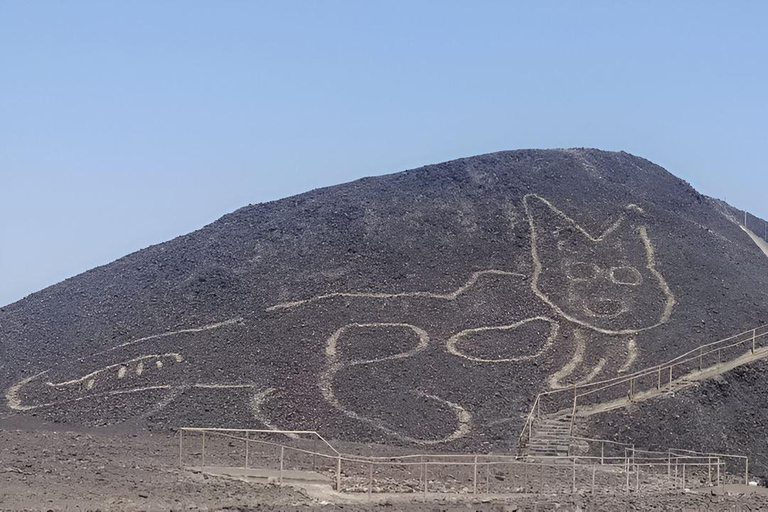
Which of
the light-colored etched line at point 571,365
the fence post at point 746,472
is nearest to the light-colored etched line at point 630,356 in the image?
the light-colored etched line at point 571,365

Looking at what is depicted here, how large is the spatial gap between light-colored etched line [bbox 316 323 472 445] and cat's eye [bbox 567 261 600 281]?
7.06 meters

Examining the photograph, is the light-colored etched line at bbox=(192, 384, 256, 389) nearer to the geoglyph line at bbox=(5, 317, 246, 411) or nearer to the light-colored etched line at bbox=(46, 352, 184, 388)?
the geoglyph line at bbox=(5, 317, 246, 411)

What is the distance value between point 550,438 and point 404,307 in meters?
8.41

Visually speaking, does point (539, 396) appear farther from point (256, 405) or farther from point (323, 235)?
point (323, 235)

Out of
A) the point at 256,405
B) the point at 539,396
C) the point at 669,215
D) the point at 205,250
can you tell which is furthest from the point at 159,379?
the point at 669,215

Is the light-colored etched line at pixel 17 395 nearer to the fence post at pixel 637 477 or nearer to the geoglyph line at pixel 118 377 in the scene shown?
the geoglyph line at pixel 118 377

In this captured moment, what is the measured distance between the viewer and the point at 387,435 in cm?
3123

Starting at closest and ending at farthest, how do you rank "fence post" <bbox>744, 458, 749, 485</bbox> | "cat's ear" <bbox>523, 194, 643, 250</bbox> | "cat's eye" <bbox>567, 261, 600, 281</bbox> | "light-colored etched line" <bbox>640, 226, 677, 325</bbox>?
"fence post" <bbox>744, 458, 749, 485</bbox> → "light-colored etched line" <bbox>640, 226, 677, 325</bbox> → "cat's eye" <bbox>567, 261, 600, 281</bbox> → "cat's ear" <bbox>523, 194, 643, 250</bbox>

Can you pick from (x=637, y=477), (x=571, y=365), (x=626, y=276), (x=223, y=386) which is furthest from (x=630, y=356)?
(x=223, y=386)

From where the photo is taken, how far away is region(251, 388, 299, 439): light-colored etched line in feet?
103

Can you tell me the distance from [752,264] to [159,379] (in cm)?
2410

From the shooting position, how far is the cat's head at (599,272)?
37688 mm

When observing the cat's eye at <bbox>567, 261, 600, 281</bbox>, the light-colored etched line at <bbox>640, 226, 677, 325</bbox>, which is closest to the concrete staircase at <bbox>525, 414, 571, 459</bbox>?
the light-colored etched line at <bbox>640, 226, 677, 325</bbox>

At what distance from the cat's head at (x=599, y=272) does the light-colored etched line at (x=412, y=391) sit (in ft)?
18.6
